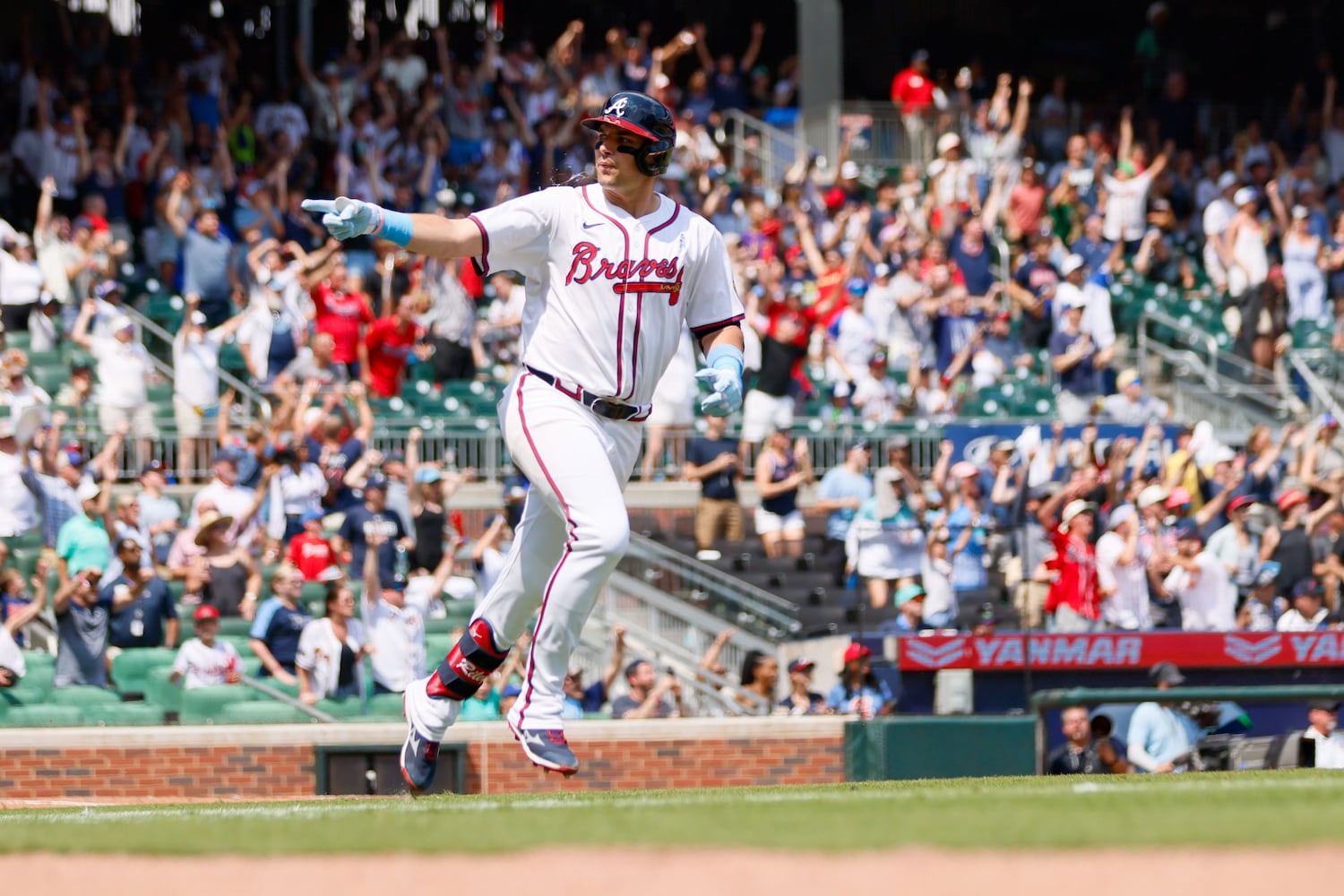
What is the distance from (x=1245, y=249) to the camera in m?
19.0

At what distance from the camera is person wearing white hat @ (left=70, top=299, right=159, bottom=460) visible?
14.1m

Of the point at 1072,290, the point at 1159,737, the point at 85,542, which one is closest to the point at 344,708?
the point at 85,542

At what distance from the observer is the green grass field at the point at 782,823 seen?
4766 millimetres

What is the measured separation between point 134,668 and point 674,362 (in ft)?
16.9

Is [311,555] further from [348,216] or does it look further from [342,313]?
[348,216]

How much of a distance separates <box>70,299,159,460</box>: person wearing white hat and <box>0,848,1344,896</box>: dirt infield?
31.5 ft

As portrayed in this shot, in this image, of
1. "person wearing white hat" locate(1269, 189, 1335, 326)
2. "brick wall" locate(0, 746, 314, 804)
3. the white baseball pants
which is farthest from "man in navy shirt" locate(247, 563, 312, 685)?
"person wearing white hat" locate(1269, 189, 1335, 326)

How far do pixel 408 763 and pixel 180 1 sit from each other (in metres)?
16.3

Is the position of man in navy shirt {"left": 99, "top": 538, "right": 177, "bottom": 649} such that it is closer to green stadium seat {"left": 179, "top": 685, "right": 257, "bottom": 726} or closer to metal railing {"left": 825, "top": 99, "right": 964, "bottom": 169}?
green stadium seat {"left": 179, "top": 685, "right": 257, "bottom": 726}

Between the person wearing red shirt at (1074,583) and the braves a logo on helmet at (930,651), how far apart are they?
867 mm

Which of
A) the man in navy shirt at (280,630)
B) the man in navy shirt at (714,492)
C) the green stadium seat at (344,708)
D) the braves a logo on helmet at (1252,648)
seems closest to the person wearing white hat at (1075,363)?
the man in navy shirt at (714,492)

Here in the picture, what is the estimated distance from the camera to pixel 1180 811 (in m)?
5.14

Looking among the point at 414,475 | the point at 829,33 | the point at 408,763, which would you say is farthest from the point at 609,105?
the point at 829,33

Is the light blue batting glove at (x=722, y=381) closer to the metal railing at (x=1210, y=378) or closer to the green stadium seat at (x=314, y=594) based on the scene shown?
the green stadium seat at (x=314, y=594)
